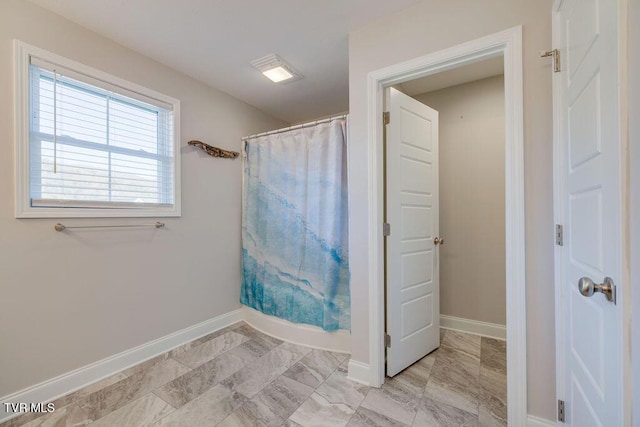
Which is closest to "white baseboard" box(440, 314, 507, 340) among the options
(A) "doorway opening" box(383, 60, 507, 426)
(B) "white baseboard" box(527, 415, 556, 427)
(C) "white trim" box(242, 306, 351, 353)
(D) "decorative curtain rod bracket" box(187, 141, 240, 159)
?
(A) "doorway opening" box(383, 60, 507, 426)

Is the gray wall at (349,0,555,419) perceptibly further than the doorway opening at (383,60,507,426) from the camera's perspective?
No

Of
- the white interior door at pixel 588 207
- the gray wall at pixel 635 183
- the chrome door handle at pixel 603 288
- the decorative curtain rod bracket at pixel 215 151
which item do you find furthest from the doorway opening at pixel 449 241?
the decorative curtain rod bracket at pixel 215 151

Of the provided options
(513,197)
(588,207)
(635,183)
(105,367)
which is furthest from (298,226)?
(635,183)

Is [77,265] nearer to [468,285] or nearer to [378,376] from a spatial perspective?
[378,376]

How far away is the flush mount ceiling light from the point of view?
2139mm

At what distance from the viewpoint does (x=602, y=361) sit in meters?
0.77

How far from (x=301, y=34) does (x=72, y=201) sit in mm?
1915

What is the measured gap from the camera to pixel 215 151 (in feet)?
8.54

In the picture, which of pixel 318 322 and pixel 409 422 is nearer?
pixel 409 422

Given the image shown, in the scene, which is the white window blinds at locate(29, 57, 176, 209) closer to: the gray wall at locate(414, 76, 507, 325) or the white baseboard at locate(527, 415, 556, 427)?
the gray wall at locate(414, 76, 507, 325)

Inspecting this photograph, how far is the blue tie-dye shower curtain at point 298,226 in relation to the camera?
2.22 metres

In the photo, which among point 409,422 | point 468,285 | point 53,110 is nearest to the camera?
point 409,422

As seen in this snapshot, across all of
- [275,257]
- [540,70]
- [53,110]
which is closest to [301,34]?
[540,70]

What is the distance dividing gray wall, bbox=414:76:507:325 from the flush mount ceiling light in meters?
1.44
